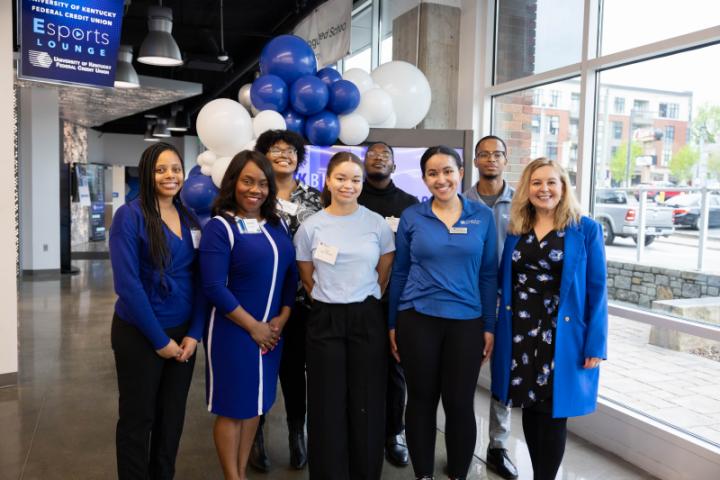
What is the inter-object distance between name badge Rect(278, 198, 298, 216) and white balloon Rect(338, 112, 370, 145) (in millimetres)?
1058

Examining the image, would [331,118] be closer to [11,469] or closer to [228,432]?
[228,432]

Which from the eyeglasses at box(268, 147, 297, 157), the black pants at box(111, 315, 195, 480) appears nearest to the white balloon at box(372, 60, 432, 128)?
the eyeglasses at box(268, 147, 297, 157)

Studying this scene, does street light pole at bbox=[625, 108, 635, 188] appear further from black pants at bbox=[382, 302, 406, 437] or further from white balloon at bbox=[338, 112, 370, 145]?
black pants at bbox=[382, 302, 406, 437]

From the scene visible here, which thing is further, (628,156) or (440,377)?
(628,156)

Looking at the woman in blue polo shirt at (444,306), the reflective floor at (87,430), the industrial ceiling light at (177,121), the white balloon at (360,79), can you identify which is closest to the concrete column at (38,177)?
the reflective floor at (87,430)

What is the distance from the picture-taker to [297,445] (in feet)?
10.2

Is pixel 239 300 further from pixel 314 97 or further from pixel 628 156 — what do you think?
pixel 628 156

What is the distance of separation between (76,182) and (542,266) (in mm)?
11435

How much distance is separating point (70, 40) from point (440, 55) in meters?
3.05

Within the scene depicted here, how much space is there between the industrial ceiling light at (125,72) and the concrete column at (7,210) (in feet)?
12.2

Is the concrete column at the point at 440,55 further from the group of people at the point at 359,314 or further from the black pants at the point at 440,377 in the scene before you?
the black pants at the point at 440,377

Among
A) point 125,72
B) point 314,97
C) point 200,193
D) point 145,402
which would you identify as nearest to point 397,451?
point 145,402

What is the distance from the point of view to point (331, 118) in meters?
3.67

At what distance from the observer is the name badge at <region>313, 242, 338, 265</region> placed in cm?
239
